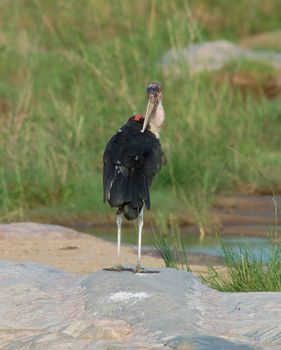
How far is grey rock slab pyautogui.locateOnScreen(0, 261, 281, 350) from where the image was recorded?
209 inches

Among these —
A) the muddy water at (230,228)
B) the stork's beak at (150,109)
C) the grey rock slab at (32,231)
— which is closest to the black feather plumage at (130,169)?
the stork's beak at (150,109)

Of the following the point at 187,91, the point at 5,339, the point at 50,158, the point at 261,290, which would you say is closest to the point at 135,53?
the point at 187,91

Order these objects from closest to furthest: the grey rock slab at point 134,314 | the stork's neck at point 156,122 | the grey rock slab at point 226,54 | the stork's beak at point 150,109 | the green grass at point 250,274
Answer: the grey rock slab at point 134,314
the green grass at point 250,274
the stork's beak at point 150,109
the stork's neck at point 156,122
the grey rock slab at point 226,54

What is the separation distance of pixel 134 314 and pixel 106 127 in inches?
259

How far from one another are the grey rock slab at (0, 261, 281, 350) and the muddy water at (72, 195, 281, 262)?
10.4ft

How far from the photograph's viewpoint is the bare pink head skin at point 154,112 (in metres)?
6.83

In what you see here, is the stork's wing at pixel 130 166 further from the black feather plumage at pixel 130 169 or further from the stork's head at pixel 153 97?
the stork's head at pixel 153 97

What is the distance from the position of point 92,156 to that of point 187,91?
3.73 ft

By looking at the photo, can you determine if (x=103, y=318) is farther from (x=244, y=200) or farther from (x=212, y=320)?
(x=244, y=200)

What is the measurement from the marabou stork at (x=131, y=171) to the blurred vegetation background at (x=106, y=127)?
152 inches

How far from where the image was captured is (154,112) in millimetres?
7082

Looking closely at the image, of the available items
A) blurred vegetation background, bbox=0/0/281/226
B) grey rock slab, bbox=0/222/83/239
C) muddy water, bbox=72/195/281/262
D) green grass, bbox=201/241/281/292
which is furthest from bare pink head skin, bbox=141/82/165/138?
blurred vegetation background, bbox=0/0/281/226

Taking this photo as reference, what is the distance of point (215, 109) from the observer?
40.5 ft

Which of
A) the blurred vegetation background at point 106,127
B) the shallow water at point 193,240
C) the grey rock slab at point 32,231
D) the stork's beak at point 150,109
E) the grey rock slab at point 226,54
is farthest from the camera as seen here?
the grey rock slab at point 226,54
